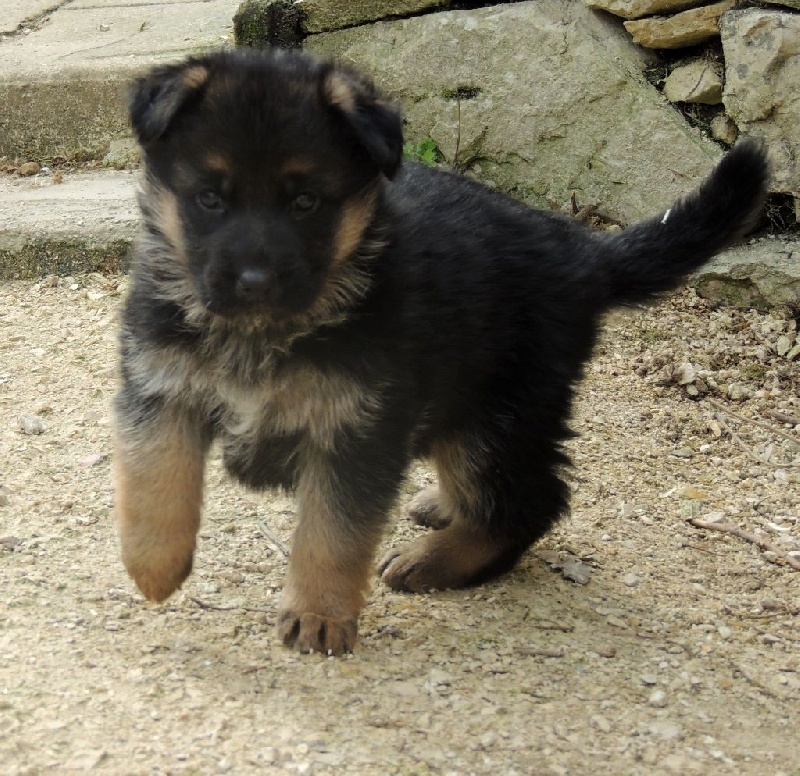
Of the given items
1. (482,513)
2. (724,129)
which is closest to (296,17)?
(724,129)

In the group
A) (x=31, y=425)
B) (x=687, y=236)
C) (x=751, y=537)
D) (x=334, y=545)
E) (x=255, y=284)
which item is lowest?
(x=31, y=425)

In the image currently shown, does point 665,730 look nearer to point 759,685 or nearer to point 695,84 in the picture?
point 759,685

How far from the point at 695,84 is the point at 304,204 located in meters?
3.38

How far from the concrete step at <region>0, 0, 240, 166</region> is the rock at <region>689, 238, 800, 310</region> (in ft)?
11.1

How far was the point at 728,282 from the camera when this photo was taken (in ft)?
19.1

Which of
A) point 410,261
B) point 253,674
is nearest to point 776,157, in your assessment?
point 410,261

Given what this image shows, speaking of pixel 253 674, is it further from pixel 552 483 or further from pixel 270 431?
pixel 552 483

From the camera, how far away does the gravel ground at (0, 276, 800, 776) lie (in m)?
2.88

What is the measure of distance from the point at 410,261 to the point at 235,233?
605 millimetres

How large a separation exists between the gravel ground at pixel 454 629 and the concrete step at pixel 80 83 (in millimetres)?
2279

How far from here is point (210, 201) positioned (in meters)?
3.04

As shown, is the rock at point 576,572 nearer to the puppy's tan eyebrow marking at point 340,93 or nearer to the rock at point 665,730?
the rock at point 665,730

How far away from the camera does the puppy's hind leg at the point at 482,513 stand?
3.75 metres

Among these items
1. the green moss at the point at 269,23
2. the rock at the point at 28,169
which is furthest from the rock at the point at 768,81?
the rock at the point at 28,169
